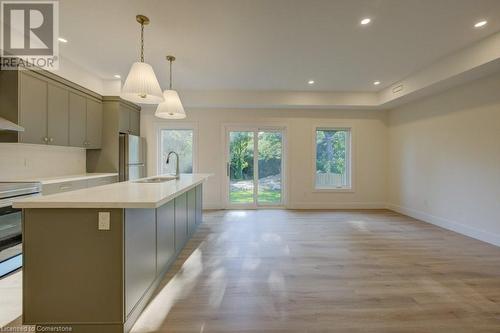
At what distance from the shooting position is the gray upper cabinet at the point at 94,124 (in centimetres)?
412

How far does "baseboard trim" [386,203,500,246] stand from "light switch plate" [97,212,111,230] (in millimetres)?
4979

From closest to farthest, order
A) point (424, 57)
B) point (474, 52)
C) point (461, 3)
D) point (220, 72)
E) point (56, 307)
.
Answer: point (56, 307), point (461, 3), point (474, 52), point (424, 57), point (220, 72)

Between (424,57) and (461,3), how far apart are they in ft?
4.64

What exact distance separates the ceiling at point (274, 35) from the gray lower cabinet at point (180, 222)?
84.8 inches

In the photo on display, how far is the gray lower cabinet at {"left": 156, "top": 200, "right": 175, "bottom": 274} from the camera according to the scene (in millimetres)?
2229

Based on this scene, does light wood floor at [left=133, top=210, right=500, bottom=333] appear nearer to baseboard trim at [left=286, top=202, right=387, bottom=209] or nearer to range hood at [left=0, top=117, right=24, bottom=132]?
baseboard trim at [left=286, top=202, right=387, bottom=209]

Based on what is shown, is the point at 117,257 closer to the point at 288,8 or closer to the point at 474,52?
the point at 288,8

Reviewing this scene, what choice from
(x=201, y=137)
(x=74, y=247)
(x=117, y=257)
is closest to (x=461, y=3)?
(x=117, y=257)

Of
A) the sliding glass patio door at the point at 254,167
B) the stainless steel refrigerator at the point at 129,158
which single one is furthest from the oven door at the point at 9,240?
the sliding glass patio door at the point at 254,167

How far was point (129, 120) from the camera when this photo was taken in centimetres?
495

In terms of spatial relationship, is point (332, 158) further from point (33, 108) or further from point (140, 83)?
point (33, 108)

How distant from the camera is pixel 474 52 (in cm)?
315

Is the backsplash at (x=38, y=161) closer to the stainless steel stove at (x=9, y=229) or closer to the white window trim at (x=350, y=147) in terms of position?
the stainless steel stove at (x=9, y=229)

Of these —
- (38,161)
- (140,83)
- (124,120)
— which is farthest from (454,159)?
(38,161)
